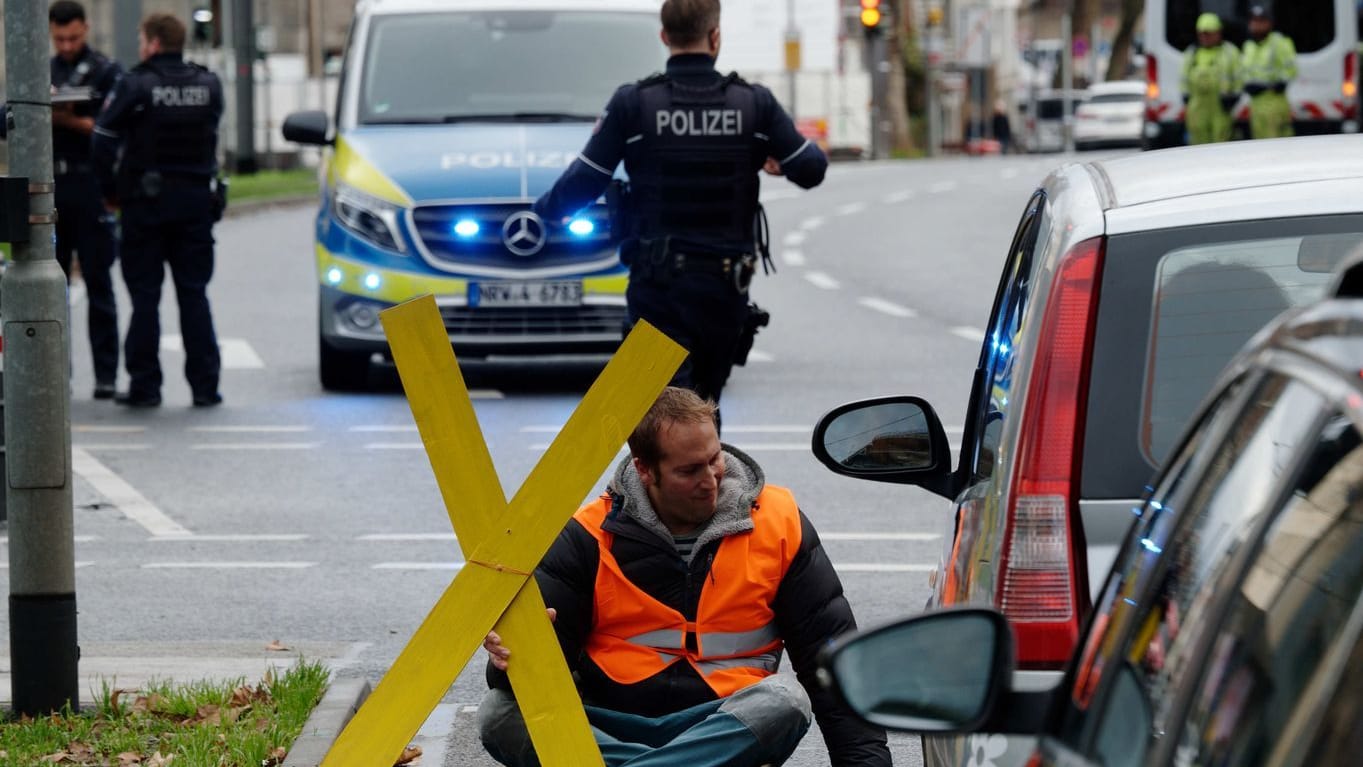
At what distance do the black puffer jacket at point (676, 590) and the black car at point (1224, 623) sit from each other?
1.78 m

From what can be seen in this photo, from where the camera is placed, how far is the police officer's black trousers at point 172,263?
1273 cm

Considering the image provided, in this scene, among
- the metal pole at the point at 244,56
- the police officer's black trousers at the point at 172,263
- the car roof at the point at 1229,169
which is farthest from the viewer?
the metal pole at the point at 244,56

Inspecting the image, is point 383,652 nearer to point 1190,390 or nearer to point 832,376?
point 1190,390

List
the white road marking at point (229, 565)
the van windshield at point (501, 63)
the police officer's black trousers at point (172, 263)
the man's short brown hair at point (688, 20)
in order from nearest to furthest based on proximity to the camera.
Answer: the man's short brown hair at point (688, 20)
the white road marking at point (229, 565)
the police officer's black trousers at point (172, 263)
the van windshield at point (501, 63)

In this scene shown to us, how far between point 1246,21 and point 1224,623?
85.9ft

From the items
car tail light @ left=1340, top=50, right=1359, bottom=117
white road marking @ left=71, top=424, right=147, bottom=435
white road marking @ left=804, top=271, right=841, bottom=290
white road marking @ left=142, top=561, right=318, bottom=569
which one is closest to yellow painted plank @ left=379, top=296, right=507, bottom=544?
white road marking @ left=142, top=561, right=318, bottom=569

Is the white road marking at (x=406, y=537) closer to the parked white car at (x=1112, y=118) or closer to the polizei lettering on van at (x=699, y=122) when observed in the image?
the polizei lettering on van at (x=699, y=122)

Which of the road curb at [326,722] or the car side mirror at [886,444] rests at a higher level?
the car side mirror at [886,444]

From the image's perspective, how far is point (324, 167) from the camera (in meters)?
13.6

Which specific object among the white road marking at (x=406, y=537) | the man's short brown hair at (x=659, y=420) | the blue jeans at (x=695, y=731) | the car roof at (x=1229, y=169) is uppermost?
the car roof at (x=1229, y=169)

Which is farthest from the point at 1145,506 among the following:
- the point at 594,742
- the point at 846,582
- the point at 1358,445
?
the point at 846,582

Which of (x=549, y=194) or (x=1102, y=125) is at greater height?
(x=549, y=194)

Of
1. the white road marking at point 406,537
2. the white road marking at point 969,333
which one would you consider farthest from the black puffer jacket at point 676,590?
the white road marking at point 969,333

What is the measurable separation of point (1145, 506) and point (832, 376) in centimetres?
1162
